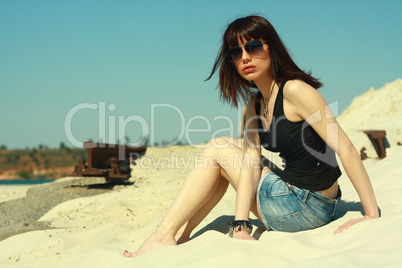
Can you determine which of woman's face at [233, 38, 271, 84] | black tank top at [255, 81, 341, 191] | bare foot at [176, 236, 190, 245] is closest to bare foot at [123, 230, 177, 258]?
bare foot at [176, 236, 190, 245]

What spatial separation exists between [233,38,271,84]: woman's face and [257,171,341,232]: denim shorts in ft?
2.35

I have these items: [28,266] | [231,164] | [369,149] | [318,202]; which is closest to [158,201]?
[28,266]

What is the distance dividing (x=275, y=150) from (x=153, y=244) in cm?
111

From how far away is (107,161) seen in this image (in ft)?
27.8

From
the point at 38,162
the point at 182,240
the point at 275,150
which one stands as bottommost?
the point at 38,162

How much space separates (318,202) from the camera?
268cm

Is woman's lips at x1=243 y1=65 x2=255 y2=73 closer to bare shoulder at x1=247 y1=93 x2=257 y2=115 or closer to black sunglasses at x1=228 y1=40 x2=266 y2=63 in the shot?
black sunglasses at x1=228 y1=40 x2=266 y2=63

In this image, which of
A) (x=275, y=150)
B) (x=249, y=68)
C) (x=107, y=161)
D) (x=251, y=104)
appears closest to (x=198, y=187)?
(x=275, y=150)

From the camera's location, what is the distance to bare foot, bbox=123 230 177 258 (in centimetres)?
288

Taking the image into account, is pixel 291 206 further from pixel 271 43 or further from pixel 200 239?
pixel 271 43

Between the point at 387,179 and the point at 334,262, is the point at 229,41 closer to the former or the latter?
the point at 334,262

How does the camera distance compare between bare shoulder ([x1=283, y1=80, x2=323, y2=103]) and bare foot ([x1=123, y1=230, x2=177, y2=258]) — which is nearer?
bare shoulder ([x1=283, y1=80, x2=323, y2=103])

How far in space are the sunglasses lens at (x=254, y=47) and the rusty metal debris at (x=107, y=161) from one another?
547cm

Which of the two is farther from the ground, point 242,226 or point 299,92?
point 299,92
